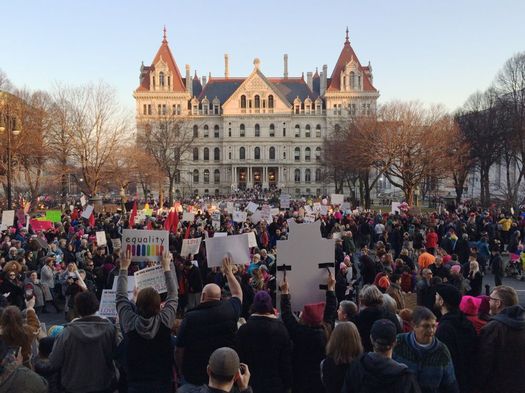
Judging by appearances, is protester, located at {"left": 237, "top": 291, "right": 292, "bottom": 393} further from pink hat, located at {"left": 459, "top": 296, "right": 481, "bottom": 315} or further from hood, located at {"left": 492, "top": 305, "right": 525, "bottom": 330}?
pink hat, located at {"left": 459, "top": 296, "right": 481, "bottom": 315}

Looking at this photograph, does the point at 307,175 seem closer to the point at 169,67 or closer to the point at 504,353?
the point at 169,67

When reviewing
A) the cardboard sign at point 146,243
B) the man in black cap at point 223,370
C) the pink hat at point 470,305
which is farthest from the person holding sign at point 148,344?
the cardboard sign at point 146,243

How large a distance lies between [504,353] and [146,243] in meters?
5.42

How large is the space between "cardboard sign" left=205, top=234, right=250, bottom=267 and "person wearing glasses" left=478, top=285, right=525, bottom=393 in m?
3.53

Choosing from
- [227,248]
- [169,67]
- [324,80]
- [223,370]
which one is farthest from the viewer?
[324,80]

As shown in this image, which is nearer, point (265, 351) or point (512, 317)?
point (265, 351)

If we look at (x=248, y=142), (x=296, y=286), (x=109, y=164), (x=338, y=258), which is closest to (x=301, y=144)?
(x=248, y=142)

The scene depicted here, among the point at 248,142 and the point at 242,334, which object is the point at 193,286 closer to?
the point at 242,334

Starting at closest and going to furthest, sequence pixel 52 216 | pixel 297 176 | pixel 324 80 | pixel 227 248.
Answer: pixel 227 248 → pixel 52 216 → pixel 324 80 → pixel 297 176

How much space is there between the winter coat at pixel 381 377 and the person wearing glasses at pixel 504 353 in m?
1.49

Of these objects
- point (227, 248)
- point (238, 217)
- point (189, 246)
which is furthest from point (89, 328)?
point (238, 217)

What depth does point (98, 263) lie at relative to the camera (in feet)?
43.3

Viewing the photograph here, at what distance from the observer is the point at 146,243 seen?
812cm

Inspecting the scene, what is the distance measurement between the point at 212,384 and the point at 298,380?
1737 mm
